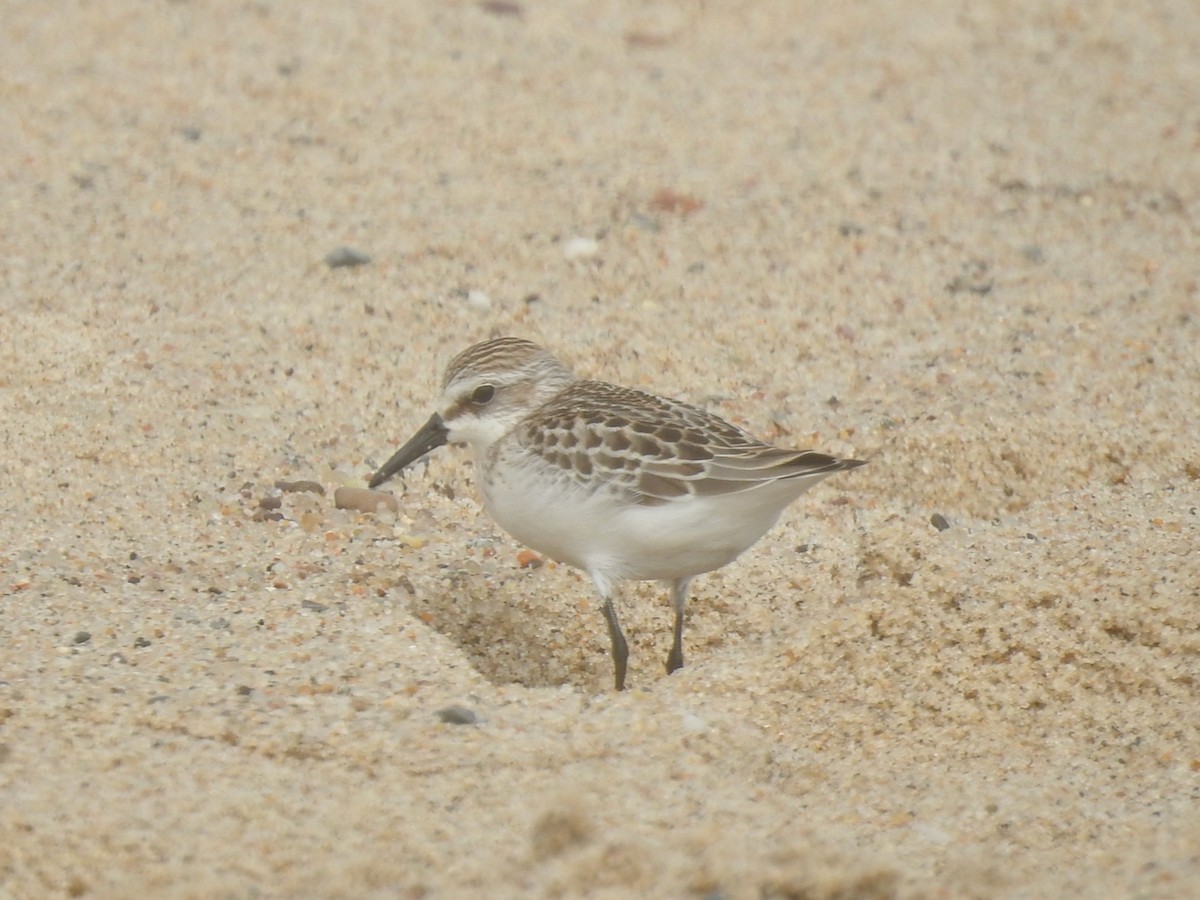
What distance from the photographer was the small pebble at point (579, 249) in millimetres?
6586

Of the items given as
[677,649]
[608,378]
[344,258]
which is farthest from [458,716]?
[344,258]

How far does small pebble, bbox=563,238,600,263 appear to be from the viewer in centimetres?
659

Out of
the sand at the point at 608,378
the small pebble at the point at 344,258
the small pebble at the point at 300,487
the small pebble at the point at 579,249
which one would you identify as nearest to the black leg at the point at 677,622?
the sand at the point at 608,378

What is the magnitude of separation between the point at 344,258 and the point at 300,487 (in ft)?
5.20

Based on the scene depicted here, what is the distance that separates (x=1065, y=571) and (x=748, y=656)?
94cm

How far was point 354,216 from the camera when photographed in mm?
6781

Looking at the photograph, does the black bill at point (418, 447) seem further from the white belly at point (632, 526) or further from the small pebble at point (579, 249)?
the small pebble at point (579, 249)

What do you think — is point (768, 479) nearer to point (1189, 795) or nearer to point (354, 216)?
point (1189, 795)

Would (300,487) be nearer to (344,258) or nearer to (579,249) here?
(344,258)

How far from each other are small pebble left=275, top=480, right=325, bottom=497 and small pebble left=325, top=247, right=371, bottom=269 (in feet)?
4.98

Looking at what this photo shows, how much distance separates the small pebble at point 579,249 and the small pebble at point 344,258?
0.77 metres

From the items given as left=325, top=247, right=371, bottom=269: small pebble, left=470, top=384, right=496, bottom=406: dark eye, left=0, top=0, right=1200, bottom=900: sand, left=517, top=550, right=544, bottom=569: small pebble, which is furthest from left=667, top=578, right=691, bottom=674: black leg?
left=325, top=247, right=371, bottom=269: small pebble

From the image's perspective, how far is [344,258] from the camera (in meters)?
6.42

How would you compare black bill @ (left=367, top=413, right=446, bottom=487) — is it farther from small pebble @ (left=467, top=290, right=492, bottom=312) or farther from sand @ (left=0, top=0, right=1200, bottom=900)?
small pebble @ (left=467, top=290, right=492, bottom=312)
